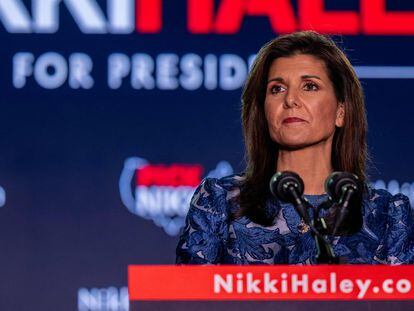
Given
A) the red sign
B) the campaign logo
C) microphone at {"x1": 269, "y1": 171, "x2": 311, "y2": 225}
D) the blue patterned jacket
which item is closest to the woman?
the blue patterned jacket

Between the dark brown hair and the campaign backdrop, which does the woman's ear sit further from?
the campaign backdrop

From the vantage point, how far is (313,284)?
5.49 feet

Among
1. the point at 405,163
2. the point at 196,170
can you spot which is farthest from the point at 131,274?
the point at 405,163

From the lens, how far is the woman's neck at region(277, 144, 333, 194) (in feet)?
8.50

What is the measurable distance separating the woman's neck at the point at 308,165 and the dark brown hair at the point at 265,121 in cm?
4

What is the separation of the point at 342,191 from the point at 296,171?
686 millimetres

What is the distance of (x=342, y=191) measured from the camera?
191 cm

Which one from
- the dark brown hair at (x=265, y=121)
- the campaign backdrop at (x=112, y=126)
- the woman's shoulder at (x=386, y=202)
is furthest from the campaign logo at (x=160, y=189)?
the woman's shoulder at (x=386, y=202)

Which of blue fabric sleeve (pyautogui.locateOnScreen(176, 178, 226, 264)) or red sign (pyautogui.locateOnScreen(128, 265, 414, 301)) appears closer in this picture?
red sign (pyautogui.locateOnScreen(128, 265, 414, 301))

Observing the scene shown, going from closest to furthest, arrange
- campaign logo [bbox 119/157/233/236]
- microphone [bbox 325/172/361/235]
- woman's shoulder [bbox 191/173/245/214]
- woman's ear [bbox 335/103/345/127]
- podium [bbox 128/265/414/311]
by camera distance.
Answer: podium [bbox 128/265/414/311]
microphone [bbox 325/172/361/235]
woman's shoulder [bbox 191/173/245/214]
woman's ear [bbox 335/103/345/127]
campaign logo [bbox 119/157/233/236]

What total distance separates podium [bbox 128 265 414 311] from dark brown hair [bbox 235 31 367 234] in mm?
902

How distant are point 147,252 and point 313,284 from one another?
7.94 feet

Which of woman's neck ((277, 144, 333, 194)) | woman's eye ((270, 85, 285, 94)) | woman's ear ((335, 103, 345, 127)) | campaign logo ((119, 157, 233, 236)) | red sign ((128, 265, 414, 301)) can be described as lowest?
campaign logo ((119, 157, 233, 236))

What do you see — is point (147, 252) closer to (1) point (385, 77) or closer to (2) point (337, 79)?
(1) point (385, 77)
